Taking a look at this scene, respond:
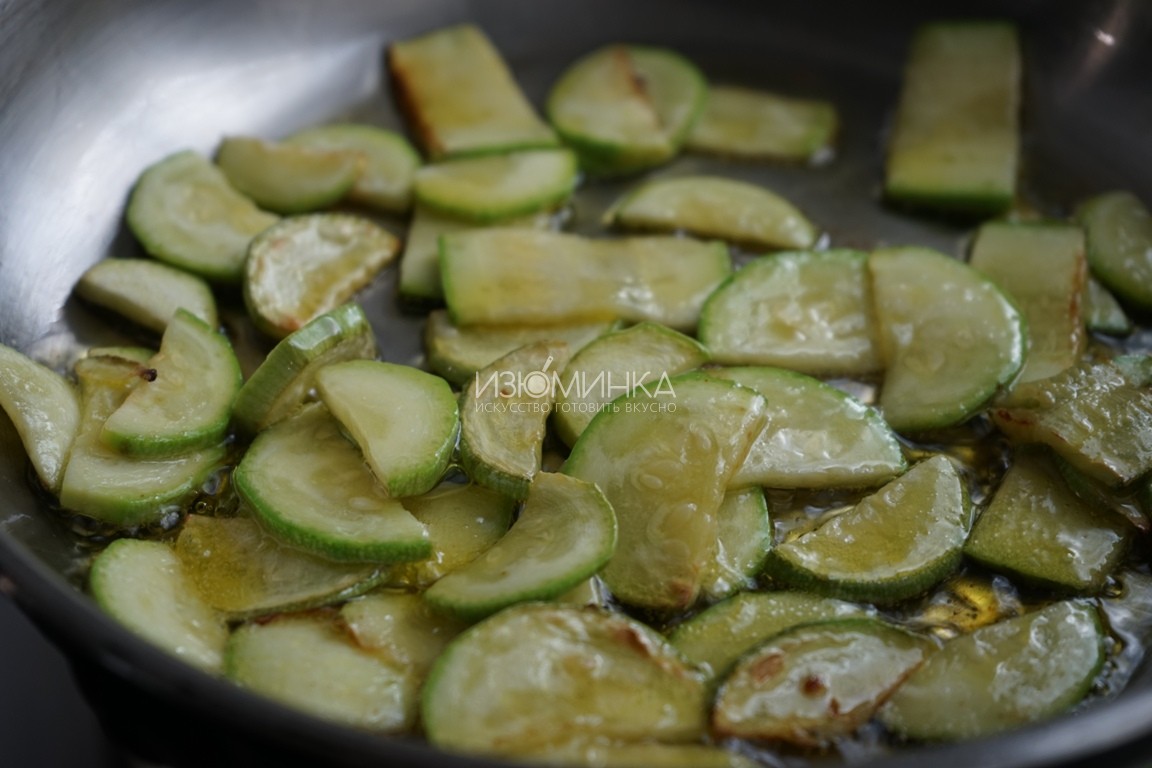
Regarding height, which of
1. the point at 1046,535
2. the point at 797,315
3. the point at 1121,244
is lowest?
the point at 1121,244

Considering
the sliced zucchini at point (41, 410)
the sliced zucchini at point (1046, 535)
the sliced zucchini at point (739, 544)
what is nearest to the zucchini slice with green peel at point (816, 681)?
the sliced zucchini at point (739, 544)

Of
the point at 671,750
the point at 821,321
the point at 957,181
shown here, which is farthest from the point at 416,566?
the point at 957,181

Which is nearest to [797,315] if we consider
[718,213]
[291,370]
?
[718,213]

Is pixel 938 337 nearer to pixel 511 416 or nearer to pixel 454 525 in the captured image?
pixel 511 416

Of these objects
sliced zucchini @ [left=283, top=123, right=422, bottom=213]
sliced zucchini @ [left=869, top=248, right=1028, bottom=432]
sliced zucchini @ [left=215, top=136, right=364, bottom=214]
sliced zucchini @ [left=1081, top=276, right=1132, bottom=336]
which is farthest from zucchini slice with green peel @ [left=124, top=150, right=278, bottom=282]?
sliced zucchini @ [left=1081, top=276, right=1132, bottom=336]

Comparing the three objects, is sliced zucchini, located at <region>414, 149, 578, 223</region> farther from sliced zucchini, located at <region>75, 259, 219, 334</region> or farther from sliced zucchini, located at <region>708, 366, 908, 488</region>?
sliced zucchini, located at <region>708, 366, 908, 488</region>

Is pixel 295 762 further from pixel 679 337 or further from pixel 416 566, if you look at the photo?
pixel 679 337
